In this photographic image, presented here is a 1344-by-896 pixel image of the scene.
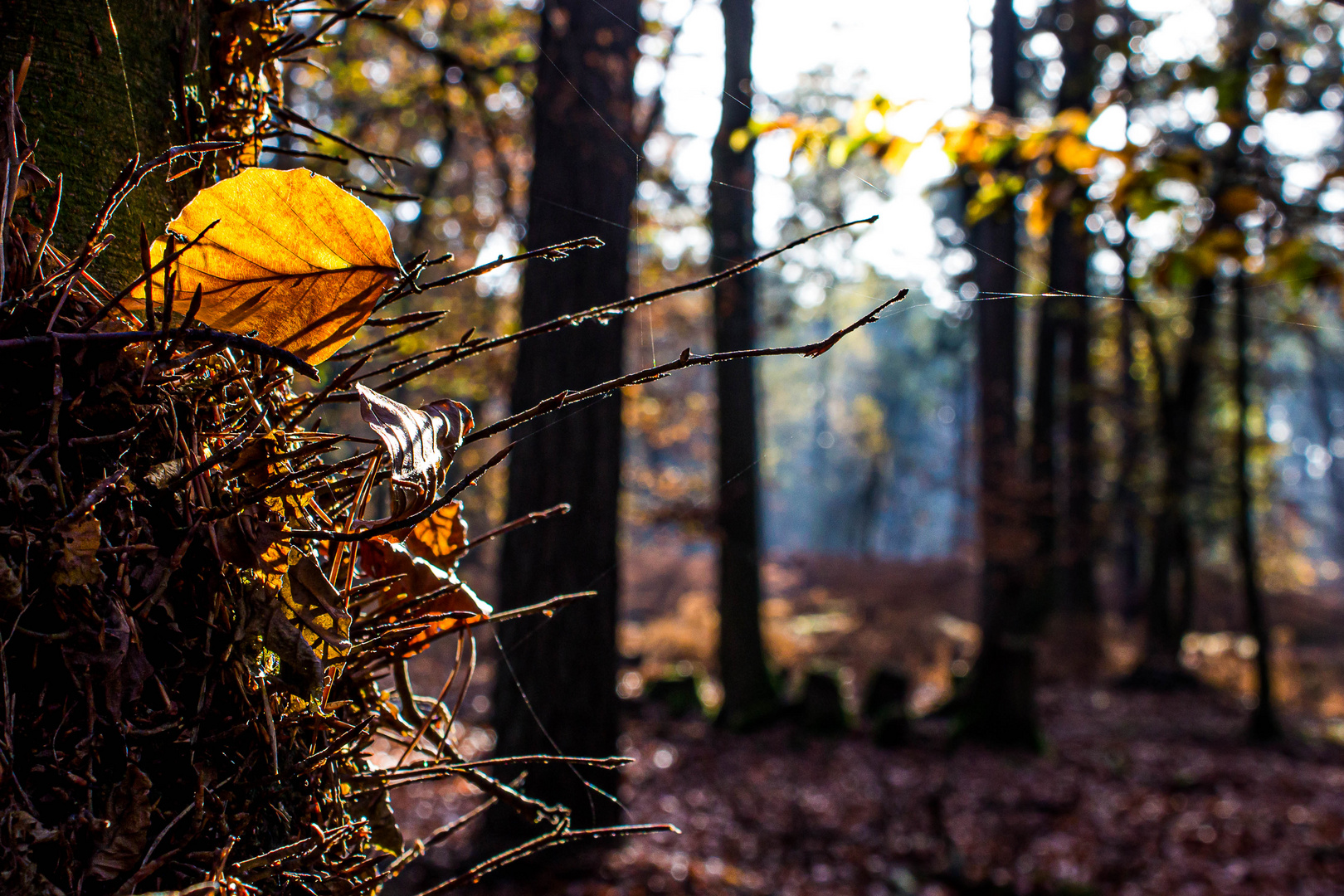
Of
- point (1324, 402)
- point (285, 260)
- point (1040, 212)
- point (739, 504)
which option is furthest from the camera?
point (1324, 402)

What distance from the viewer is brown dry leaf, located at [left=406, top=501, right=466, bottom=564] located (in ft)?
3.41

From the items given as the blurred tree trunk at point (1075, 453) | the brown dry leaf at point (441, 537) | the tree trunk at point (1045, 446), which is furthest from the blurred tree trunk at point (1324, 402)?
the brown dry leaf at point (441, 537)

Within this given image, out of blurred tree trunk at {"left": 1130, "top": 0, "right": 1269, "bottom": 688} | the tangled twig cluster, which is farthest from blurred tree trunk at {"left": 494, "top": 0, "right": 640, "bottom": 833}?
blurred tree trunk at {"left": 1130, "top": 0, "right": 1269, "bottom": 688}

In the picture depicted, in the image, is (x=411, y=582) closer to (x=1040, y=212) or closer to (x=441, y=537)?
(x=441, y=537)

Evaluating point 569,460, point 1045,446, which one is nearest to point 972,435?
point 1045,446

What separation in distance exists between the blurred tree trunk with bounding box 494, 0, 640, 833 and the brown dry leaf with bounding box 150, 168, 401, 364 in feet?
11.7

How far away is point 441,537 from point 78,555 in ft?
1.32

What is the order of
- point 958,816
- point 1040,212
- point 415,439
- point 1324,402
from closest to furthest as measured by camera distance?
1. point 415,439
2. point 1040,212
3. point 958,816
4. point 1324,402

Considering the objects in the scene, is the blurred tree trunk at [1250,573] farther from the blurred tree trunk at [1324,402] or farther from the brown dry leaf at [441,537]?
the blurred tree trunk at [1324,402]

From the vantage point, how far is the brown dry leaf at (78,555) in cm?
71

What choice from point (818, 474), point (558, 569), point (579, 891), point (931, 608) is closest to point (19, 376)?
point (558, 569)

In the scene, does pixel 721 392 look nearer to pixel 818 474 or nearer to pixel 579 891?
pixel 579 891

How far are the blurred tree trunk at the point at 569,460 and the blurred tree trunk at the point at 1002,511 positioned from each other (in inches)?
203

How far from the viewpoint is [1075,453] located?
15.8 metres
